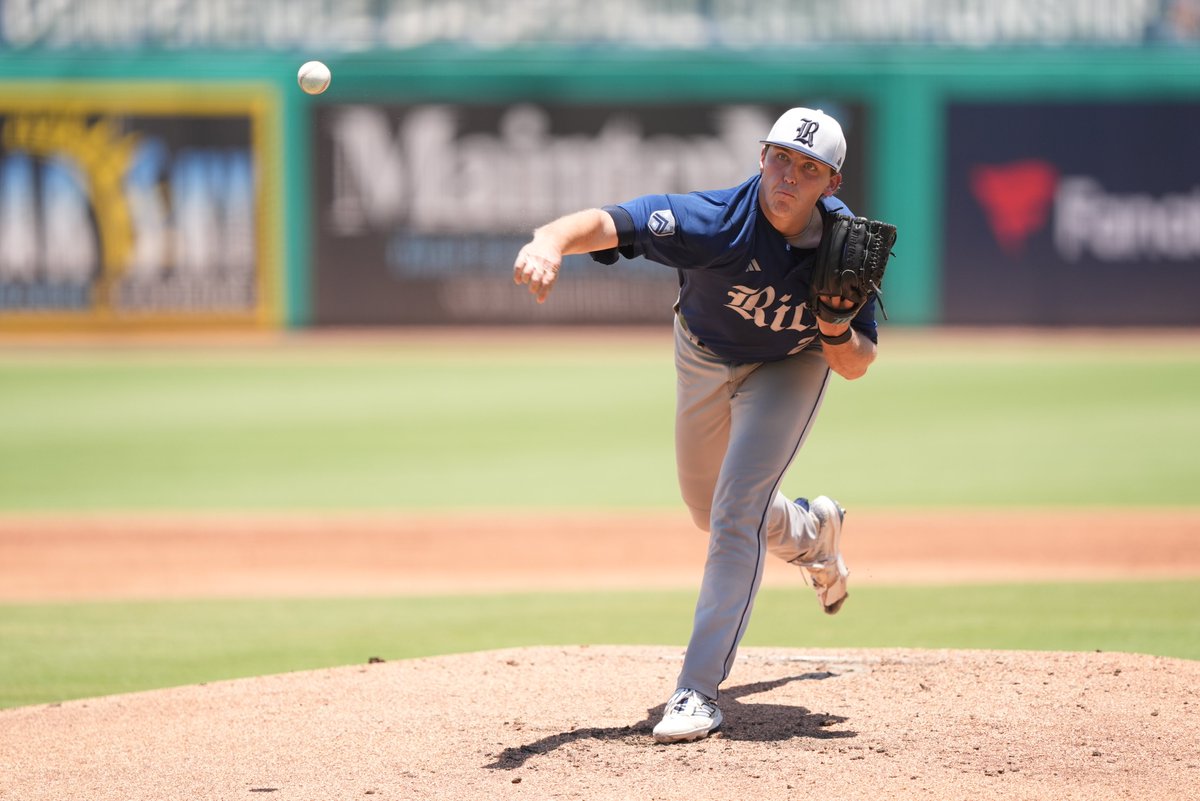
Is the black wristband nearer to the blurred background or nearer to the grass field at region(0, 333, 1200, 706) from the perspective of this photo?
the grass field at region(0, 333, 1200, 706)

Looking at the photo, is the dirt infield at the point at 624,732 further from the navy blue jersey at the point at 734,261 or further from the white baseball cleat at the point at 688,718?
the navy blue jersey at the point at 734,261

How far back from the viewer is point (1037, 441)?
12.6 m

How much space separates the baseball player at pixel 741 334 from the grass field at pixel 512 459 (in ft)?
5.97

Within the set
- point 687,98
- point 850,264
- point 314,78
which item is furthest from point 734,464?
point 687,98

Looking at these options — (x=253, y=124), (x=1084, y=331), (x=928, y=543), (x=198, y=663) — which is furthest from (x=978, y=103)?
(x=198, y=663)

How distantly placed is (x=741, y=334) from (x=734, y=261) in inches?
12.5

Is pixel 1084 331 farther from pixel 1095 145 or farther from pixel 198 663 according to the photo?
pixel 198 663

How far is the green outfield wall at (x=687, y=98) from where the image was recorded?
20.6 m

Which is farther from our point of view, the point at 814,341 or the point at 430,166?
the point at 430,166

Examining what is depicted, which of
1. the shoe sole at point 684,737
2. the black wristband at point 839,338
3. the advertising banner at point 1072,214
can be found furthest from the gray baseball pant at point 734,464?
the advertising banner at point 1072,214

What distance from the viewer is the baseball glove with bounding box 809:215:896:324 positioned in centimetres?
395

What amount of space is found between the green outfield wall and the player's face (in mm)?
16752

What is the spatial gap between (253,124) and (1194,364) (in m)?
13.6

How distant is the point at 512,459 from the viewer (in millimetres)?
12086
